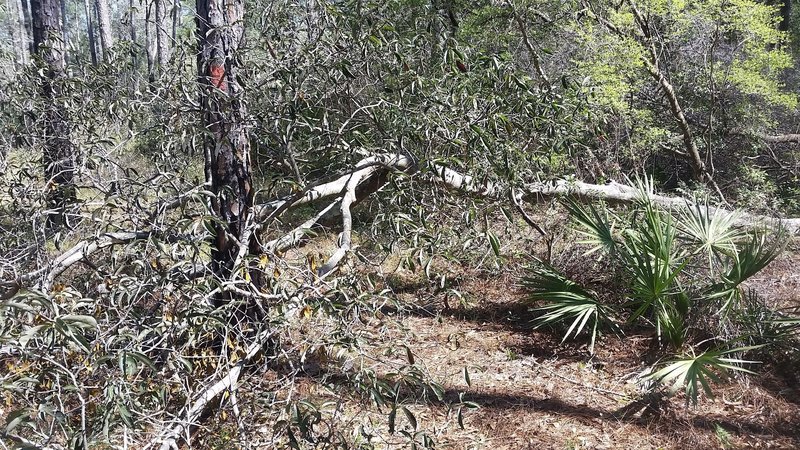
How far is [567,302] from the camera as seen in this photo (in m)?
5.95

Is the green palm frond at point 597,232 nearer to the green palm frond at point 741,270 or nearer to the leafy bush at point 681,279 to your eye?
the leafy bush at point 681,279

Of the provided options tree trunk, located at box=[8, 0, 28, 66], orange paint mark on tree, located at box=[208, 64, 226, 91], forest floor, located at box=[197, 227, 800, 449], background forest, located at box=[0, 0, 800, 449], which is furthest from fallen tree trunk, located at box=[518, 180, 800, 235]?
tree trunk, located at box=[8, 0, 28, 66]

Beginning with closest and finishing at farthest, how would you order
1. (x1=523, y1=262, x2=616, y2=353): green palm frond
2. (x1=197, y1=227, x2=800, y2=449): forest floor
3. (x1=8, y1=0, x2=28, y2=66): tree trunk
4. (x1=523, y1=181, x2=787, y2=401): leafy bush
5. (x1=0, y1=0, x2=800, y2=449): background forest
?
1. (x1=0, y1=0, x2=800, y2=449): background forest
2. (x1=197, y1=227, x2=800, y2=449): forest floor
3. (x1=523, y1=181, x2=787, y2=401): leafy bush
4. (x1=523, y1=262, x2=616, y2=353): green palm frond
5. (x1=8, y1=0, x2=28, y2=66): tree trunk

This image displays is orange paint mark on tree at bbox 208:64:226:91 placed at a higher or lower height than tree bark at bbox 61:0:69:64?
lower

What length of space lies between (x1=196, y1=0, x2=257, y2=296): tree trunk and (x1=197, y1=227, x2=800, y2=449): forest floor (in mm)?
1166

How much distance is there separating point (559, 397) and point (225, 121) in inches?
150

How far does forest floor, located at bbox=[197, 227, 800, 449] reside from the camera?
461 centimetres

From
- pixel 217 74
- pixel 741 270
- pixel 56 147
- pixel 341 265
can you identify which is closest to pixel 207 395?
pixel 341 265

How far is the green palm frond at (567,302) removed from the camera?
583 cm

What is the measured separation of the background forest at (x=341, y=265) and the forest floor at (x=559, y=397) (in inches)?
1.1

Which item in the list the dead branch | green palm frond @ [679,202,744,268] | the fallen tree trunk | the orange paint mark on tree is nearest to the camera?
the dead branch

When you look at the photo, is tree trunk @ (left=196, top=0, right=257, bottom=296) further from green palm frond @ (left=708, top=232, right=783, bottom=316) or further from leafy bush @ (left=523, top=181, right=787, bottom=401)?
green palm frond @ (left=708, top=232, right=783, bottom=316)

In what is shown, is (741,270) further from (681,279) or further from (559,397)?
(559,397)

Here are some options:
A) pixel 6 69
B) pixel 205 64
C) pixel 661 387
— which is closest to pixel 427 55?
pixel 205 64
